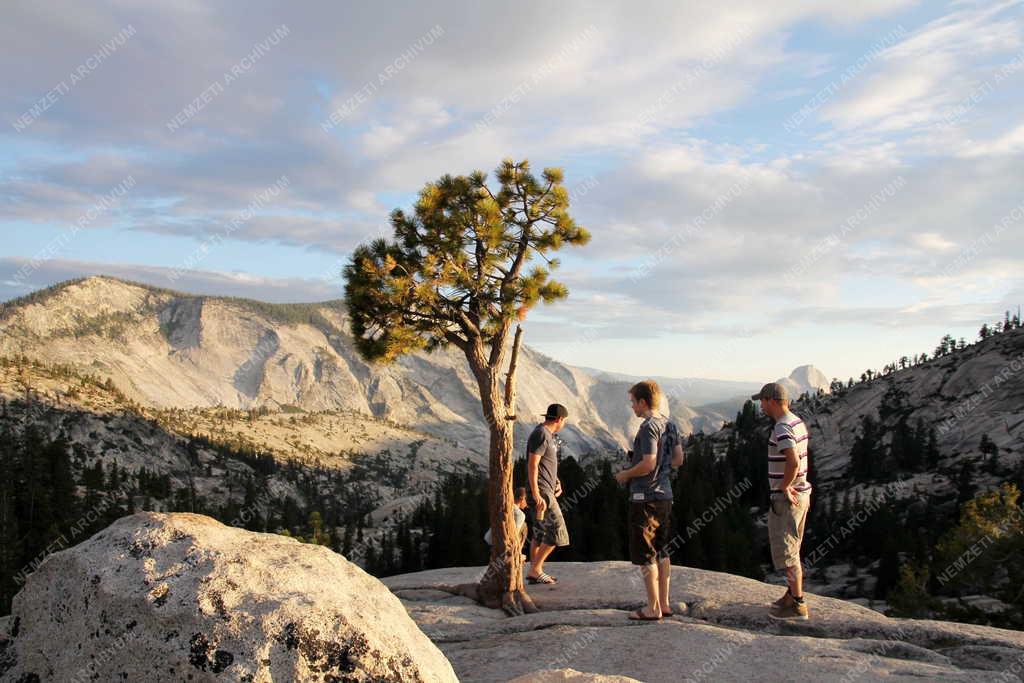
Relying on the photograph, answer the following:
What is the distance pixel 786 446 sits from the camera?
9.11 meters

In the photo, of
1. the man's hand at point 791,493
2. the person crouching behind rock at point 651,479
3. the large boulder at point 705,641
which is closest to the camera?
the large boulder at point 705,641

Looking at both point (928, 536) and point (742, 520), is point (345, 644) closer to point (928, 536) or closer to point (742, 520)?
point (742, 520)

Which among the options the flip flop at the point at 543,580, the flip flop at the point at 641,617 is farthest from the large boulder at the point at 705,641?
the flip flop at the point at 543,580

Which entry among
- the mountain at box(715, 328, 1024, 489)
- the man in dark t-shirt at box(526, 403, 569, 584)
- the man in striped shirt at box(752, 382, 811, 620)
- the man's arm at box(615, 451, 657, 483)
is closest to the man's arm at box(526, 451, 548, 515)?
the man in dark t-shirt at box(526, 403, 569, 584)

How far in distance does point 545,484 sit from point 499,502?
1.31m

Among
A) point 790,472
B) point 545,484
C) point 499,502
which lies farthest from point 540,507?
point 790,472

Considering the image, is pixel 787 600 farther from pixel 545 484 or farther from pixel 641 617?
pixel 545 484

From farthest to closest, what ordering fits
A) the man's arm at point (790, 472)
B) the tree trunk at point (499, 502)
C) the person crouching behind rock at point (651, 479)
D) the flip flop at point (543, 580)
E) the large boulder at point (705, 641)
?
1. the flip flop at point (543, 580)
2. the tree trunk at point (499, 502)
3. the person crouching behind rock at point (651, 479)
4. the man's arm at point (790, 472)
5. the large boulder at point (705, 641)

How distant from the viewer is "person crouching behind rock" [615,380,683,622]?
950 cm

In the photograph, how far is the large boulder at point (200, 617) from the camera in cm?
420

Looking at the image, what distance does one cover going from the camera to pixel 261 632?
14.0ft

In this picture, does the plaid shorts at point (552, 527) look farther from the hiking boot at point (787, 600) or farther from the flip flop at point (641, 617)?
the hiking boot at point (787, 600)

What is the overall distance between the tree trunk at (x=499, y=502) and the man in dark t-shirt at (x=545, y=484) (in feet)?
2.04

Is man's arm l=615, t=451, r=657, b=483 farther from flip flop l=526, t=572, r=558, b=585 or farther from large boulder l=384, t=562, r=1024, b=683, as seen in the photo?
flip flop l=526, t=572, r=558, b=585
